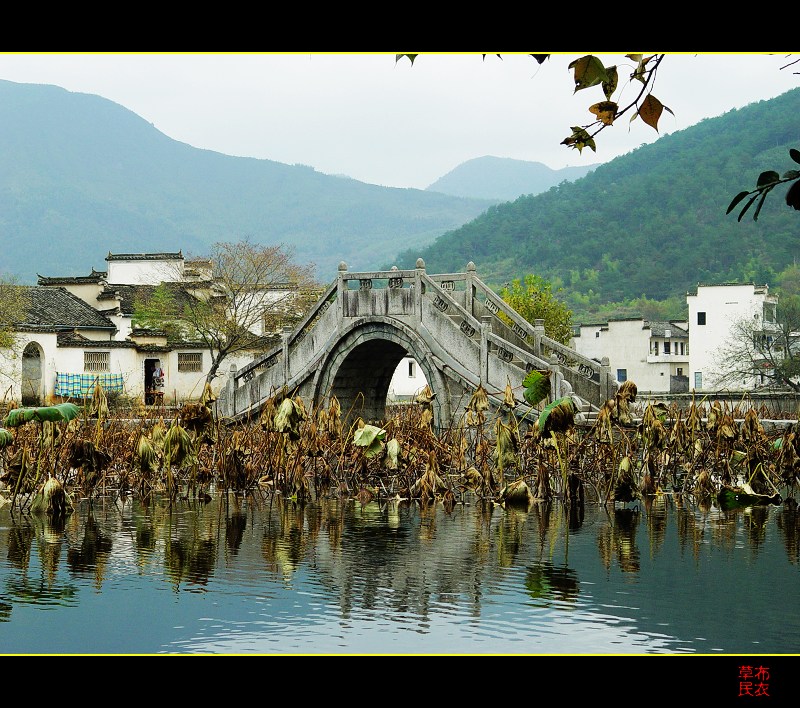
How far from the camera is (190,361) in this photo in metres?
42.4

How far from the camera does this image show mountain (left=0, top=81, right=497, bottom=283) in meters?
153

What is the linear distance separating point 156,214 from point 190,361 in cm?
13998

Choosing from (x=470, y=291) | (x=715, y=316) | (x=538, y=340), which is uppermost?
(x=715, y=316)

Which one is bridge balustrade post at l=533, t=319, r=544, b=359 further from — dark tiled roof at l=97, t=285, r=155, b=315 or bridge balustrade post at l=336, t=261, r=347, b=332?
dark tiled roof at l=97, t=285, r=155, b=315

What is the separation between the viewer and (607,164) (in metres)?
106

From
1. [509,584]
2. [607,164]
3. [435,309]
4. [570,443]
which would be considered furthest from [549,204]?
[509,584]

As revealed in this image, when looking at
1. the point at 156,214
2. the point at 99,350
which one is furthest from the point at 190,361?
the point at 156,214

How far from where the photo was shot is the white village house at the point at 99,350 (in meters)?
36.8

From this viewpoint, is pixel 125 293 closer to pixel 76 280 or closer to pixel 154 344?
pixel 76 280

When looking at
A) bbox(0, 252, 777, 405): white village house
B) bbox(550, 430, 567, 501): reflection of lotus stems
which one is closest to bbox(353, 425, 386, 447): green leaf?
bbox(550, 430, 567, 501): reflection of lotus stems
